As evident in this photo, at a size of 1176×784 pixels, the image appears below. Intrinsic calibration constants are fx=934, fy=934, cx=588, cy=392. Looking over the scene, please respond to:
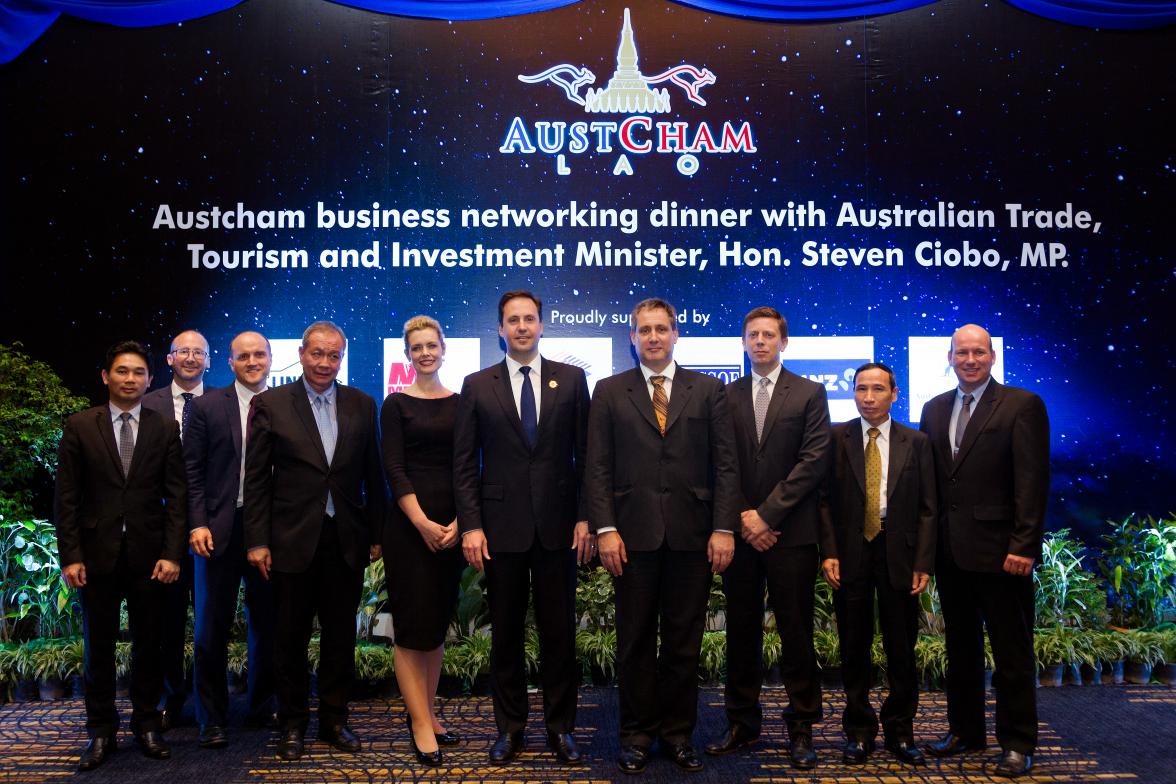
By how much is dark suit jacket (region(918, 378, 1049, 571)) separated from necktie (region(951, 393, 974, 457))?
40mm

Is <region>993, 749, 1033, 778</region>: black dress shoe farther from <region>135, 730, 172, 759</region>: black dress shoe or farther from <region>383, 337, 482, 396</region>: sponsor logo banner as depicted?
<region>383, 337, 482, 396</region>: sponsor logo banner

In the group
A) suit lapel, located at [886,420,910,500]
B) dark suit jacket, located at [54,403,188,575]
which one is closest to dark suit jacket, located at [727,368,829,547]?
suit lapel, located at [886,420,910,500]

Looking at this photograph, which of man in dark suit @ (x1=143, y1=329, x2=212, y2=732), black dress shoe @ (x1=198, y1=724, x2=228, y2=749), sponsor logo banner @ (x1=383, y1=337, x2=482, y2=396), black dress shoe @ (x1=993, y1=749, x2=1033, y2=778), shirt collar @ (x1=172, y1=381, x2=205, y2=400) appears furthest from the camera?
sponsor logo banner @ (x1=383, y1=337, x2=482, y2=396)

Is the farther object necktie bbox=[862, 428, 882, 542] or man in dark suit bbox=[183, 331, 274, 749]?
man in dark suit bbox=[183, 331, 274, 749]

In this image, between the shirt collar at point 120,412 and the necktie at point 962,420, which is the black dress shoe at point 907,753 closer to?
the necktie at point 962,420

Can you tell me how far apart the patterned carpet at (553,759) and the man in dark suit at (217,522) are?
19cm

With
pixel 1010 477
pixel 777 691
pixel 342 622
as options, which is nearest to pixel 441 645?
pixel 342 622

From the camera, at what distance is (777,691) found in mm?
4516

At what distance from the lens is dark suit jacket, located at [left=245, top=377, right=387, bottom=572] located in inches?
135

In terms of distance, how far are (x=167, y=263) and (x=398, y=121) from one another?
5.45 feet

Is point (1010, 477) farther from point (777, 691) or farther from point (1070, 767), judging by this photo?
point (777, 691)

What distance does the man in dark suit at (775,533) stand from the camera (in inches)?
134

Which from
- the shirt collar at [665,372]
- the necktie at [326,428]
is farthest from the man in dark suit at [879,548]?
the necktie at [326,428]

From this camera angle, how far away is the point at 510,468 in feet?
11.0
